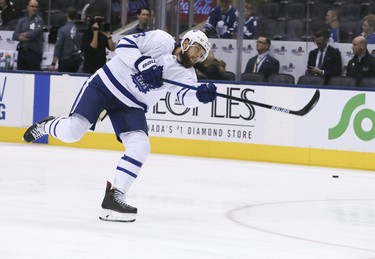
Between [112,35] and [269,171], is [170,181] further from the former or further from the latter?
[112,35]

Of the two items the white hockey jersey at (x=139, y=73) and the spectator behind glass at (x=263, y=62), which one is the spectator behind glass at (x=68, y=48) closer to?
the spectator behind glass at (x=263, y=62)

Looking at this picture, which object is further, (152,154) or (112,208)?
(152,154)

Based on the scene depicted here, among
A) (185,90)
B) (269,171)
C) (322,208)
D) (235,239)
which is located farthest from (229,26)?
(235,239)

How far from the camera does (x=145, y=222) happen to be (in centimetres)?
659

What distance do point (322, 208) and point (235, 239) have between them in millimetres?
1977

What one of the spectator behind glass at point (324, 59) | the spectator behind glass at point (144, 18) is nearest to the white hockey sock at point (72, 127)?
the spectator behind glass at point (324, 59)

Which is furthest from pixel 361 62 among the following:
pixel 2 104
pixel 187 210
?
pixel 187 210

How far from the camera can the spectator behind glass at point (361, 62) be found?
11539 mm

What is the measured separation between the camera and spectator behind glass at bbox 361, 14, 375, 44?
1188cm

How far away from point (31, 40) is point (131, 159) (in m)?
7.36

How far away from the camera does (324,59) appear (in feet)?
39.0

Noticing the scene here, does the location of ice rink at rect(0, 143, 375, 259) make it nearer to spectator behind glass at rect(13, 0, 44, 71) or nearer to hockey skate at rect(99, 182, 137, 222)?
hockey skate at rect(99, 182, 137, 222)

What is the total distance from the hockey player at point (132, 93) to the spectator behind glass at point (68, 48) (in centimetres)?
664

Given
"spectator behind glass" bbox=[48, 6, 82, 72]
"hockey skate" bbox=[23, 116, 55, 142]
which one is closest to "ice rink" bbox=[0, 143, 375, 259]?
"hockey skate" bbox=[23, 116, 55, 142]
